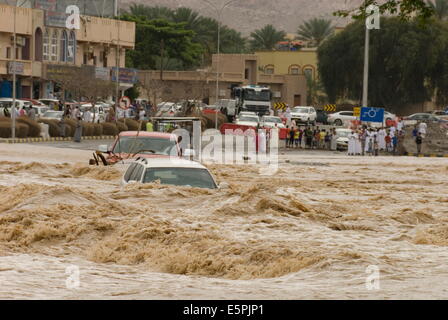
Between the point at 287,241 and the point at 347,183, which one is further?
the point at 347,183

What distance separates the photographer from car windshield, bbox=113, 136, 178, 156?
86.7 ft

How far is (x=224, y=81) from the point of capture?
375ft

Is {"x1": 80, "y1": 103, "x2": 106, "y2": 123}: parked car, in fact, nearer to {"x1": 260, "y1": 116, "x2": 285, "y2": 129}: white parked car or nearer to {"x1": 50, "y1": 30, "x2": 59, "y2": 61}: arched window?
{"x1": 260, "y1": 116, "x2": 285, "y2": 129}: white parked car

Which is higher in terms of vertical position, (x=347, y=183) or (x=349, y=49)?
(x=349, y=49)

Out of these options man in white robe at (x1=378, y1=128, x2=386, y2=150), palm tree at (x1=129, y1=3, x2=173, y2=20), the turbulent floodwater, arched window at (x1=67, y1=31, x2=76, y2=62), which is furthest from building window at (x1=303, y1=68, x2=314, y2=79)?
the turbulent floodwater

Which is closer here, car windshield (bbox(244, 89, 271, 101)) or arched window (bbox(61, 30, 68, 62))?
car windshield (bbox(244, 89, 271, 101))

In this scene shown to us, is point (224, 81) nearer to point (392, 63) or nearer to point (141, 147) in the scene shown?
point (392, 63)

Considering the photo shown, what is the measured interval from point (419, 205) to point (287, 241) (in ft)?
31.4

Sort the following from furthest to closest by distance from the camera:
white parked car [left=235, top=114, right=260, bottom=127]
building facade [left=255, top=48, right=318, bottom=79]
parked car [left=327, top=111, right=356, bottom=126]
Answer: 1. building facade [left=255, top=48, right=318, bottom=79]
2. parked car [left=327, top=111, right=356, bottom=126]
3. white parked car [left=235, top=114, right=260, bottom=127]

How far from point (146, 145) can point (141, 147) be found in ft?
0.50

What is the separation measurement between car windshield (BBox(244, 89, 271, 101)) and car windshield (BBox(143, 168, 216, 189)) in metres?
65.1
